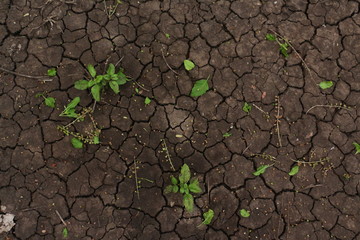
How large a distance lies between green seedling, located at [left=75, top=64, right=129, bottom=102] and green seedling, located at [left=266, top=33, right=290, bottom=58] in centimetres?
167

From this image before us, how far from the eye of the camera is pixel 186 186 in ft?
11.5

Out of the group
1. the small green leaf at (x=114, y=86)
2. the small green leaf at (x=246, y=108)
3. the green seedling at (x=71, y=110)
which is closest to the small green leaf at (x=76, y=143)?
the green seedling at (x=71, y=110)

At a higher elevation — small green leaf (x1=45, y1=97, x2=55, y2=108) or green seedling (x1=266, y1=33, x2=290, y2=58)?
green seedling (x1=266, y1=33, x2=290, y2=58)

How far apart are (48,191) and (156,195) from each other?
1088 mm

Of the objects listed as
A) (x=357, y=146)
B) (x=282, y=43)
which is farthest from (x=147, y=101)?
(x=357, y=146)

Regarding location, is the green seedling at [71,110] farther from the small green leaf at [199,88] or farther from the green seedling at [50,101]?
the small green leaf at [199,88]

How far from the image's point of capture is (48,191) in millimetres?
3545

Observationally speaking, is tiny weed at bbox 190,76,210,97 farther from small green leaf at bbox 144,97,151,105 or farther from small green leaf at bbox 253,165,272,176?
small green leaf at bbox 253,165,272,176

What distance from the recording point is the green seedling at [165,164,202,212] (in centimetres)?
350

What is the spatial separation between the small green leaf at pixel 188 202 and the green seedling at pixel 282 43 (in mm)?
1873

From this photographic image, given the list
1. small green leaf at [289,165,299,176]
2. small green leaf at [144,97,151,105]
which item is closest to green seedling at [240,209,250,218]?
small green leaf at [289,165,299,176]

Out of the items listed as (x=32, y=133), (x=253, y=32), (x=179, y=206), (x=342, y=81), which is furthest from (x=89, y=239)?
(x=342, y=81)

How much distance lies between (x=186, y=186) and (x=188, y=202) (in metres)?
0.16

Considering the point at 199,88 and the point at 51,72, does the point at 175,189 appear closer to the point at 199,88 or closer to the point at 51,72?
the point at 199,88
